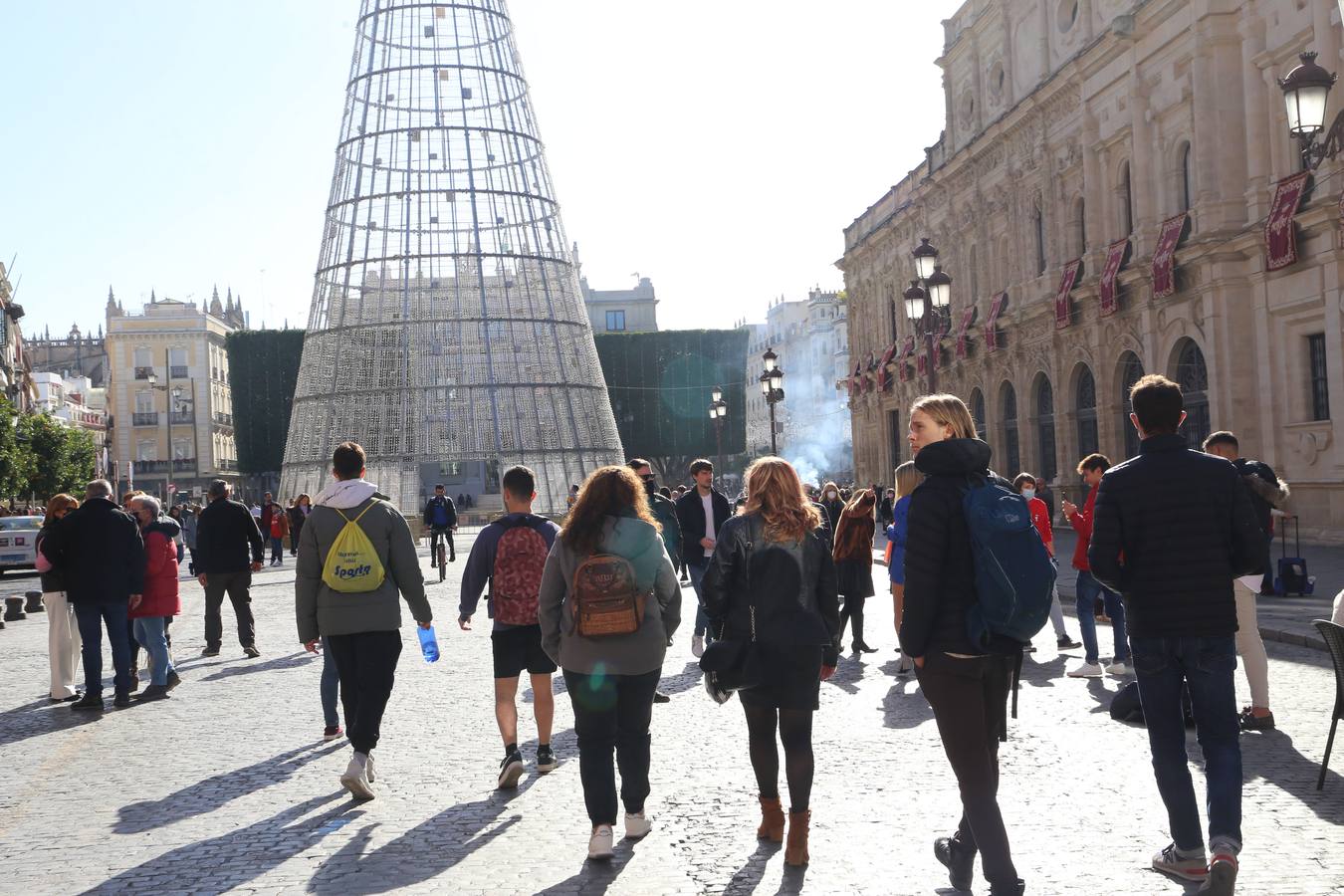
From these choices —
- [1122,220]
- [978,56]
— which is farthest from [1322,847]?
[978,56]

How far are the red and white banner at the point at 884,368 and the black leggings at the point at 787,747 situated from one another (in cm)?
4821

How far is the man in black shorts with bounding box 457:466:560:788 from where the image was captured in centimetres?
801

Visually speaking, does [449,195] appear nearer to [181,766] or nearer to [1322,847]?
[181,766]

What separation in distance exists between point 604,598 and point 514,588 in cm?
157

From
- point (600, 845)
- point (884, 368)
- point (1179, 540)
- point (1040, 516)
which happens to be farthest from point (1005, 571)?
point (884, 368)

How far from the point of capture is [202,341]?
101625mm

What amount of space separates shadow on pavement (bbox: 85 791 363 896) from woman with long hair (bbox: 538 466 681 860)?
54.6 inches

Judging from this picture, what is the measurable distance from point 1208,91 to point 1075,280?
7.51m

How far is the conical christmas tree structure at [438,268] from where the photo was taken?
38281 millimetres

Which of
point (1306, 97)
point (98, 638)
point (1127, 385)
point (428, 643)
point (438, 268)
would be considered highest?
point (438, 268)

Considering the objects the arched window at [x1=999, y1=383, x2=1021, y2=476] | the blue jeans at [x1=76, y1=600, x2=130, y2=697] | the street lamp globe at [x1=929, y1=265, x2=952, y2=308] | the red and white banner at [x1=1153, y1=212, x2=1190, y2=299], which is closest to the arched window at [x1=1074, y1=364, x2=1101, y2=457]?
the arched window at [x1=999, y1=383, x2=1021, y2=476]

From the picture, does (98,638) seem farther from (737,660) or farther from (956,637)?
(956,637)

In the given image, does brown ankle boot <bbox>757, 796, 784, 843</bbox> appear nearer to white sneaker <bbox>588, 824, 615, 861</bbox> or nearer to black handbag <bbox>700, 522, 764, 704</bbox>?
black handbag <bbox>700, 522, 764, 704</bbox>

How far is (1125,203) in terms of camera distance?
3516 centimetres
